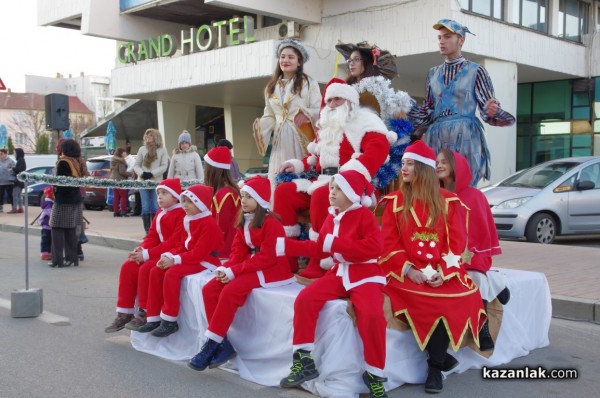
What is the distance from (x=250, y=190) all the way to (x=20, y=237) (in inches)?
451

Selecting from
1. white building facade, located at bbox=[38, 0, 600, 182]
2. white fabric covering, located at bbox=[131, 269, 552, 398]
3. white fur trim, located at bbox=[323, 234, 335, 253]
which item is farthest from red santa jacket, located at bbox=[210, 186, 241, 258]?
white building facade, located at bbox=[38, 0, 600, 182]

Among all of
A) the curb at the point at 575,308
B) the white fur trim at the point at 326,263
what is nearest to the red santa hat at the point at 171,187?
the white fur trim at the point at 326,263

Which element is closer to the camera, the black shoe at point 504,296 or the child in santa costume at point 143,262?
the black shoe at point 504,296

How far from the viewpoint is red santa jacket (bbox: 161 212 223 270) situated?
5.39m

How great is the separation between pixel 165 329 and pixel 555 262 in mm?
6067

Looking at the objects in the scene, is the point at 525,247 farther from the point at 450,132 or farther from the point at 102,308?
the point at 102,308

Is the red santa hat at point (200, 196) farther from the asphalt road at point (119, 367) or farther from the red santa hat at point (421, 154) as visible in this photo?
the red santa hat at point (421, 154)

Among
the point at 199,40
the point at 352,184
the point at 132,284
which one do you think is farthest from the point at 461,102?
the point at 199,40

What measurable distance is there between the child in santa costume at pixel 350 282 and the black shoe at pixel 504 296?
1.16 m

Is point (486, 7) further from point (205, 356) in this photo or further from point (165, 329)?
point (205, 356)

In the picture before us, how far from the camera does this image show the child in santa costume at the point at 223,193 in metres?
5.98

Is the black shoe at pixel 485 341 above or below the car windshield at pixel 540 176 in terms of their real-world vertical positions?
below

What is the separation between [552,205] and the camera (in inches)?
464

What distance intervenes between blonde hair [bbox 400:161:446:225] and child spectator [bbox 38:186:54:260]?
24.2 ft
